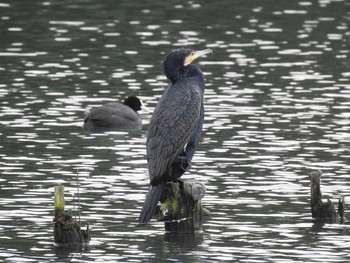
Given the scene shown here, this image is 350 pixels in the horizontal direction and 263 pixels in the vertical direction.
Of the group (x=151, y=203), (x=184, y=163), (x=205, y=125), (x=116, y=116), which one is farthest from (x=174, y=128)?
(x=116, y=116)

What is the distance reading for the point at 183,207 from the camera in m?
17.3

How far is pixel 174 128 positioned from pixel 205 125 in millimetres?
8585

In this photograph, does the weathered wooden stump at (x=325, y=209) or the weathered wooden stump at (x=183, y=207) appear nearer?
the weathered wooden stump at (x=183, y=207)

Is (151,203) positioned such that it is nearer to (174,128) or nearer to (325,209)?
(174,128)

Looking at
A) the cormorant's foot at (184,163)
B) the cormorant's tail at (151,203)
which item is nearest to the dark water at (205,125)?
the cormorant's tail at (151,203)

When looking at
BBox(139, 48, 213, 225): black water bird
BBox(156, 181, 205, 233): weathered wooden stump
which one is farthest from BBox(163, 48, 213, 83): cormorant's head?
BBox(156, 181, 205, 233): weathered wooden stump

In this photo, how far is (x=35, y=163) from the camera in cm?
2256

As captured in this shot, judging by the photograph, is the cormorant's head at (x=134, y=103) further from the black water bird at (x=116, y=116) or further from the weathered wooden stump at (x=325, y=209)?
the weathered wooden stump at (x=325, y=209)

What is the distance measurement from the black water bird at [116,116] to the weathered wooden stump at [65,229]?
29.8 feet

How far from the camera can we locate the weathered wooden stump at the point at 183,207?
55.9ft

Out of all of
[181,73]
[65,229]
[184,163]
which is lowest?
[65,229]

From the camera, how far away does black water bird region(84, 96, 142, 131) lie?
26.0 meters

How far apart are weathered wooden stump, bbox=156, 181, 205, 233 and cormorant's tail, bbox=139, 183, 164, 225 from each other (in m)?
0.18

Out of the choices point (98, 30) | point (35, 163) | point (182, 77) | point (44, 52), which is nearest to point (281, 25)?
point (98, 30)
